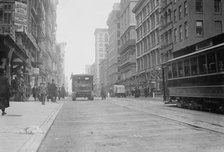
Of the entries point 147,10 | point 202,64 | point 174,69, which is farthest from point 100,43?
point 202,64

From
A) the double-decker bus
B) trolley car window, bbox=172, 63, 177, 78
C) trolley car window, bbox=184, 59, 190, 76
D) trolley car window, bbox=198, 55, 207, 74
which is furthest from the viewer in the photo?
the double-decker bus

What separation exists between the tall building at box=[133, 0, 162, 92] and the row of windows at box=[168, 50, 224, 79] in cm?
3134

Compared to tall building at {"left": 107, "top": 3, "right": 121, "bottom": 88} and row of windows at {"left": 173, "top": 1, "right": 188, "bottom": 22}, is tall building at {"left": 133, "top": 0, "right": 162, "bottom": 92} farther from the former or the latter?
tall building at {"left": 107, "top": 3, "right": 121, "bottom": 88}

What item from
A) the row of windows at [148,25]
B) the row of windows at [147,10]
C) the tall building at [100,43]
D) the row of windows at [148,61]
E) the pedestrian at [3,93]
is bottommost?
the pedestrian at [3,93]

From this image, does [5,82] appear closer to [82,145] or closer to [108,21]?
[82,145]

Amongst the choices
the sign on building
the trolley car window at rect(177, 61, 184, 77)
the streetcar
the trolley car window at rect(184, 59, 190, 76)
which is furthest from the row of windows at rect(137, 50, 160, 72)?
the trolley car window at rect(184, 59, 190, 76)

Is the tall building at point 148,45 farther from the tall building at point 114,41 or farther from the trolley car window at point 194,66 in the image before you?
the tall building at point 114,41

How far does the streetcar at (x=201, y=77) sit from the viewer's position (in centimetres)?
1365

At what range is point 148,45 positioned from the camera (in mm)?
63656

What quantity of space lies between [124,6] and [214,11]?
55965 mm

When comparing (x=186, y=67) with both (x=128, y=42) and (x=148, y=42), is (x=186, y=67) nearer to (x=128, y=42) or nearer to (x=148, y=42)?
(x=148, y=42)

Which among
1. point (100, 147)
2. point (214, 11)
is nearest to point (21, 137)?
point (100, 147)

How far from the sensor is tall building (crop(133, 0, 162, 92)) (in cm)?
5554

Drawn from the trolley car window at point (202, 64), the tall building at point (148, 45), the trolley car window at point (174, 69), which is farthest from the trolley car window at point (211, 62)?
the tall building at point (148, 45)
